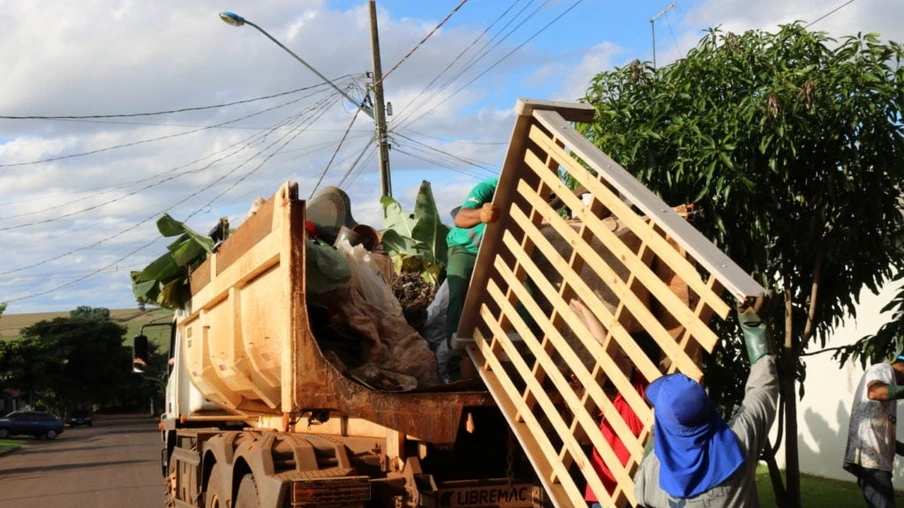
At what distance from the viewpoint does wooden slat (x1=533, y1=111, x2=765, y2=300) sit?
3369mm

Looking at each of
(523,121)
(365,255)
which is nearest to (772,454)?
(365,255)

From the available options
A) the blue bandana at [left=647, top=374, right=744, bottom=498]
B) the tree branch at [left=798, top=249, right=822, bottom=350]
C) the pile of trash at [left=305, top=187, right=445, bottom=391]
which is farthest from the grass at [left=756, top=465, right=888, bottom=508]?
the blue bandana at [left=647, top=374, right=744, bottom=498]

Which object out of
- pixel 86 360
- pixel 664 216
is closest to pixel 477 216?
pixel 664 216

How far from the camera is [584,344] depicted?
4.31m

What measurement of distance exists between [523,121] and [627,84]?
2.54m

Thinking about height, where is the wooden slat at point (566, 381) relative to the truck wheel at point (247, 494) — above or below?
above

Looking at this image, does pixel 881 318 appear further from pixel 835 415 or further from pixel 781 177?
pixel 781 177

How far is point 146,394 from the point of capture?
271 feet

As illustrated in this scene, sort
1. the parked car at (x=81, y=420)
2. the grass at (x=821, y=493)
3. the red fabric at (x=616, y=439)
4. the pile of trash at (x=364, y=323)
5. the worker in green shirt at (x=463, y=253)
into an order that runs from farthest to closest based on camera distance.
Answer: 1. the parked car at (x=81, y=420)
2. the grass at (x=821, y=493)
3. the worker in green shirt at (x=463, y=253)
4. the pile of trash at (x=364, y=323)
5. the red fabric at (x=616, y=439)

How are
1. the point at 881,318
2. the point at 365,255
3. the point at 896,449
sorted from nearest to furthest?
the point at 365,255, the point at 896,449, the point at 881,318

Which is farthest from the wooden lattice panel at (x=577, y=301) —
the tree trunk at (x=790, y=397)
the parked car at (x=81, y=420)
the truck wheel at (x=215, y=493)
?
the parked car at (x=81, y=420)

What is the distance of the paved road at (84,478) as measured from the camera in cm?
1580

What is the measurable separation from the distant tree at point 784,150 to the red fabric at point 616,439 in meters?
2.30

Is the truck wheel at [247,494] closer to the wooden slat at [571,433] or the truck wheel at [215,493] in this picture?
the truck wheel at [215,493]
